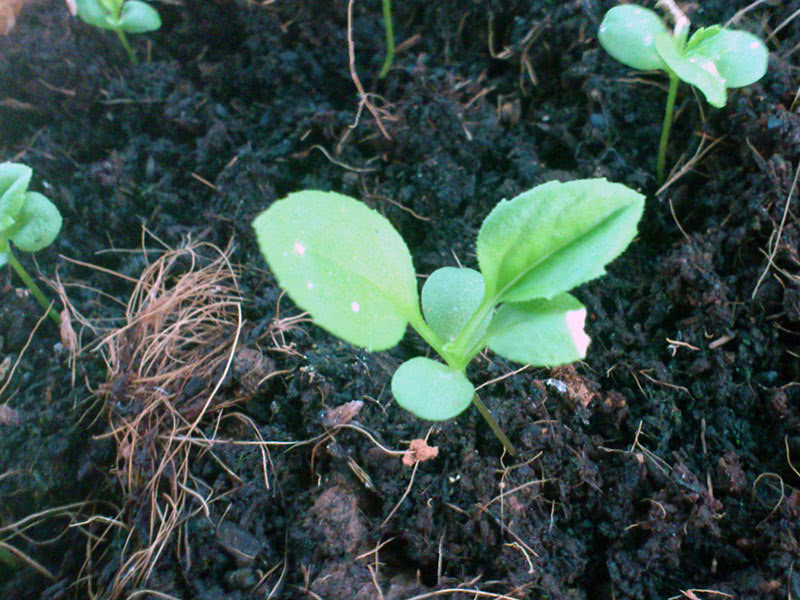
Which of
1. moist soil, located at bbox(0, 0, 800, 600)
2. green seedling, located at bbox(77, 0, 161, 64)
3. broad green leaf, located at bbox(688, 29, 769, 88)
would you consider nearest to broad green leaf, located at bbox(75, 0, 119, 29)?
green seedling, located at bbox(77, 0, 161, 64)

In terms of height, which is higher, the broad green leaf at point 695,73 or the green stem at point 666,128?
the broad green leaf at point 695,73

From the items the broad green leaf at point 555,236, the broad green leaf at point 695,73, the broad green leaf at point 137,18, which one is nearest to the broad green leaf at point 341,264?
the broad green leaf at point 555,236

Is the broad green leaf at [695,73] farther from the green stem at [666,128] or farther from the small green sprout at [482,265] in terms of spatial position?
the small green sprout at [482,265]

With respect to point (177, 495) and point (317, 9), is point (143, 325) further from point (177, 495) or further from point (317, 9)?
point (317, 9)

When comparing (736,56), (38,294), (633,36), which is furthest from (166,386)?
(736,56)

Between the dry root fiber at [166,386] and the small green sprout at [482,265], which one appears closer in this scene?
the small green sprout at [482,265]

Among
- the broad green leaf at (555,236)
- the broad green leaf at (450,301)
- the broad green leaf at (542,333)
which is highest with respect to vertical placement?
the broad green leaf at (555,236)

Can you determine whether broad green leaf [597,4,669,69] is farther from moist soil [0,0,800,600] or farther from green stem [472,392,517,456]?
green stem [472,392,517,456]
